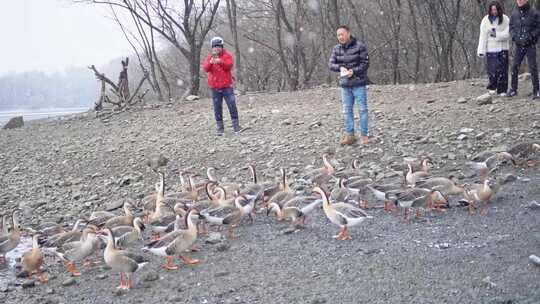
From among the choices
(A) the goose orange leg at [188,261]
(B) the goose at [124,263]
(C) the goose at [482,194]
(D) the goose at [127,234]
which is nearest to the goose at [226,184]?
(D) the goose at [127,234]

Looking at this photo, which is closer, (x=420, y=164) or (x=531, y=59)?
(x=420, y=164)

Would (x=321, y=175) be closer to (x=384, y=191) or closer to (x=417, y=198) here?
(x=384, y=191)

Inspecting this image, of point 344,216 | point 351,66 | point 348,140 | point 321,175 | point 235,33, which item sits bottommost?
point 344,216

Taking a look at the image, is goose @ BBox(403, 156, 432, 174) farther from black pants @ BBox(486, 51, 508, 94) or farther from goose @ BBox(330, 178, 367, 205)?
black pants @ BBox(486, 51, 508, 94)

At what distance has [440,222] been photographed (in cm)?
849

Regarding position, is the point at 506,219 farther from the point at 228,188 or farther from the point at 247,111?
the point at 247,111

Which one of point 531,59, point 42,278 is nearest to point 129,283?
point 42,278

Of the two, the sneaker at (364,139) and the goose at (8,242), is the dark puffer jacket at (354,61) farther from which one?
the goose at (8,242)

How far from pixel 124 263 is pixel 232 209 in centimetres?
219

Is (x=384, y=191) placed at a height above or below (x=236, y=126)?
below

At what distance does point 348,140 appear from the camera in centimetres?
1291

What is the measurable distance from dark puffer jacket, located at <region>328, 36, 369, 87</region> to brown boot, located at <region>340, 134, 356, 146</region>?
123 cm

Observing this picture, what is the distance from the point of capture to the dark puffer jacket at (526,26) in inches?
554

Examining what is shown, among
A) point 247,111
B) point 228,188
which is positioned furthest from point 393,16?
point 228,188
